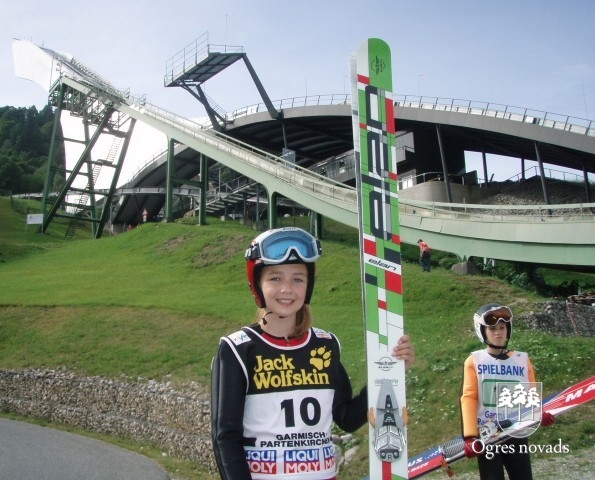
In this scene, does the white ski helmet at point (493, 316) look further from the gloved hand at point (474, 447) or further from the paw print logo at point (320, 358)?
the paw print logo at point (320, 358)

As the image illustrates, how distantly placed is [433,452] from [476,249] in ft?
69.3

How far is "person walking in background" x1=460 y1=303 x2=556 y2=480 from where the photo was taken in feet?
16.5

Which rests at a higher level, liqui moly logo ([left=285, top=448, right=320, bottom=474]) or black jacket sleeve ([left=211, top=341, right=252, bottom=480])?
black jacket sleeve ([left=211, top=341, right=252, bottom=480])

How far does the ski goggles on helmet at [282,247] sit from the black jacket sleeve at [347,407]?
77 centimetres

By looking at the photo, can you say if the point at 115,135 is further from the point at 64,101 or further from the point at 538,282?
the point at 538,282

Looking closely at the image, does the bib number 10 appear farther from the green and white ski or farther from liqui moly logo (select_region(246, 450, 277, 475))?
the green and white ski

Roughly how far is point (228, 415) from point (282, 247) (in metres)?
1.05

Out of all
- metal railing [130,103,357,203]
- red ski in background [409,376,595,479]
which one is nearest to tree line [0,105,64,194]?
metal railing [130,103,357,203]

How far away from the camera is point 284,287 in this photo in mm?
3668

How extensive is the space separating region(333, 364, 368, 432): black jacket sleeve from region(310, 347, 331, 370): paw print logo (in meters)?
0.14

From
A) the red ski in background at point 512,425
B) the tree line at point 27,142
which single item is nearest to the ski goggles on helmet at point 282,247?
the red ski in background at point 512,425

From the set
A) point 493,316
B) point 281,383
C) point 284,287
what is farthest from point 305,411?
point 493,316

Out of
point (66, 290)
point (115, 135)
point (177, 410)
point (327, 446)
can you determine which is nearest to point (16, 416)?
point (177, 410)

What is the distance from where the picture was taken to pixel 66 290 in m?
26.0
